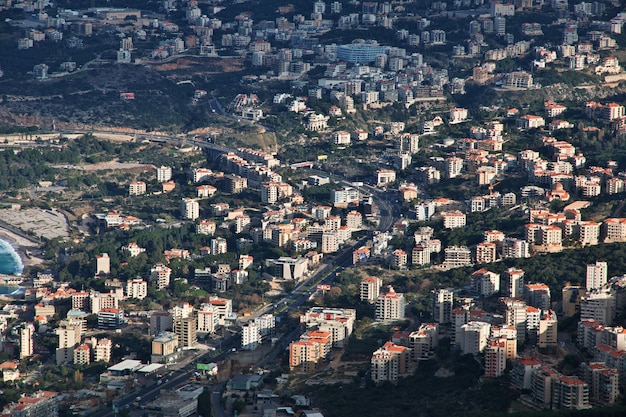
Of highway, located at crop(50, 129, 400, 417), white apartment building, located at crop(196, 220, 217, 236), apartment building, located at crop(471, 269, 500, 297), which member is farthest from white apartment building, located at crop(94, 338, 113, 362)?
white apartment building, located at crop(196, 220, 217, 236)

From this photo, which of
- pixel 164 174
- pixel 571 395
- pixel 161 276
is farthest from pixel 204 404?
pixel 164 174

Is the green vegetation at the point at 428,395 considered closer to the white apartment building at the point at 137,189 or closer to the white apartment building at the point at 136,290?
the white apartment building at the point at 136,290

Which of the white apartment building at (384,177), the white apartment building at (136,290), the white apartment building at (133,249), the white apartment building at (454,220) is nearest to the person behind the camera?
the white apartment building at (136,290)

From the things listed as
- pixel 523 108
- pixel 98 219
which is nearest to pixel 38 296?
pixel 98 219

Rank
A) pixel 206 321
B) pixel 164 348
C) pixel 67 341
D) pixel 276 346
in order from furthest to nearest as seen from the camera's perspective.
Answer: pixel 206 321
pixel 67 341
pixel 276 346
pixel 164 348

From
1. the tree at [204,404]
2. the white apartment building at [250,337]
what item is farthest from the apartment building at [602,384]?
the white apartment building at [250,337]

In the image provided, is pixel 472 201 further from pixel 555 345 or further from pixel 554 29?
pixel 554 29

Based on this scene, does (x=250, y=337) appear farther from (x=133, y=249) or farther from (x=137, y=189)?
(x=137, y=189)

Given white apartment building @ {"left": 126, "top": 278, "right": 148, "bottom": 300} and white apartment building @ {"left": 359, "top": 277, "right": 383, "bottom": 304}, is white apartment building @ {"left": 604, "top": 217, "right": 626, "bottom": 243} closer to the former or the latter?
white apartment building @ {"left": 359, "top": 277, "right": 383, "bottom": 304}
